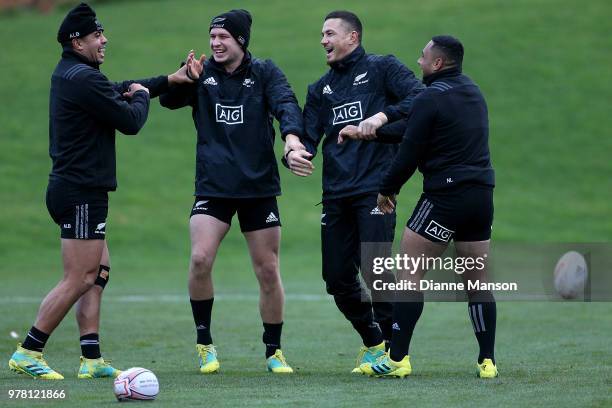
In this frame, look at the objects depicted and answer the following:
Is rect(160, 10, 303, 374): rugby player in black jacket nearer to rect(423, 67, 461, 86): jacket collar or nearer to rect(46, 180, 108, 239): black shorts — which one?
rect(46, 180, 108, 239): black shorts

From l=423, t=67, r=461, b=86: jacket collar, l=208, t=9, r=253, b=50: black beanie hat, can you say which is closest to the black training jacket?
l=208, t=9, r=253, b=50: black beanie hat

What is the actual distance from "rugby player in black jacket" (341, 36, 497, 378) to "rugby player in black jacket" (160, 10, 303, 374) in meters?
1.18

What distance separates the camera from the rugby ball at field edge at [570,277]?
15.6 metres

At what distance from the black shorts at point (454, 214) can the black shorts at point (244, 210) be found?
1412 mm

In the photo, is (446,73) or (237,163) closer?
(446,73)

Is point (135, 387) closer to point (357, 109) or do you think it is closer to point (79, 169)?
point (79, 169)

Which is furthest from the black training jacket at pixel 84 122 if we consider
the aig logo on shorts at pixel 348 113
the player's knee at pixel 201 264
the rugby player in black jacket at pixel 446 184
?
the rugby player in black jacket at pixel 446 184

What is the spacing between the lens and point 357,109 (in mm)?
9688

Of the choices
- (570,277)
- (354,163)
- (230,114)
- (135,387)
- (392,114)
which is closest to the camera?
(135,387)

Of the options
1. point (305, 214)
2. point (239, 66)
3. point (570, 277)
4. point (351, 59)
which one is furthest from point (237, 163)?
point (305, 214)

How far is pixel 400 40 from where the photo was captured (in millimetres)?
38812

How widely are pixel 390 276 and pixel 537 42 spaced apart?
31.1 meters

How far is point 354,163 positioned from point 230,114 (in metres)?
1.11

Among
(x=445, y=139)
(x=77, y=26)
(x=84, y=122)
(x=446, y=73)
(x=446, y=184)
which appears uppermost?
(x=77, y=26)
